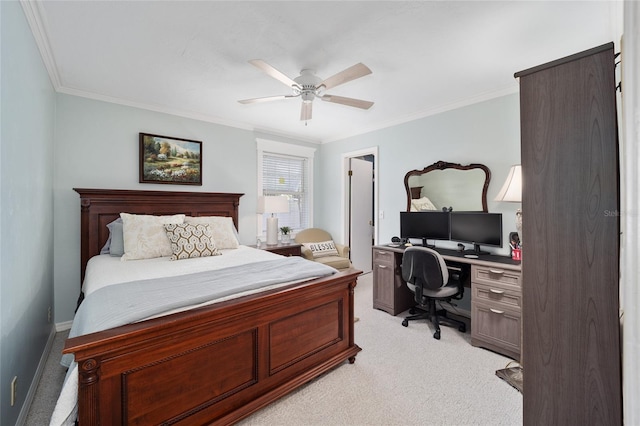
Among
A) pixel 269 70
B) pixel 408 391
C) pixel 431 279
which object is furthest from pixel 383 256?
pixel 269 70

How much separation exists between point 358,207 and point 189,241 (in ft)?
9.96

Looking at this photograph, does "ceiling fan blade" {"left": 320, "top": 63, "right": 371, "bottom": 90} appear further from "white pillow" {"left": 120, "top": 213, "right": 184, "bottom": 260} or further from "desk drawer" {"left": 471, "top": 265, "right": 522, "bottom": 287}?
"white pillow" {"left": 120, "top": 213, "right": 184, "bottom": 260}

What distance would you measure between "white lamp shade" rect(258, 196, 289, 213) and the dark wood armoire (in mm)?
3266

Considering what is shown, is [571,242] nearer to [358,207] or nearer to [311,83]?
[311,83]

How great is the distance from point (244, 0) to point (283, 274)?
1.79 metres

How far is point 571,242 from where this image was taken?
3.44 feet

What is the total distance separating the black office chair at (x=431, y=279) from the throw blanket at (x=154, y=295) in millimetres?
976

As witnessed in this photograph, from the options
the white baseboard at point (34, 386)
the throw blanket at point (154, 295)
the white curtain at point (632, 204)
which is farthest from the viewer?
the white baseboard at point (34, 386)

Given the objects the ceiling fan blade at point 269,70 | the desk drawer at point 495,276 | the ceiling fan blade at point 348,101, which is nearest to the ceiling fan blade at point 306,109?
the ceiling fan blade at point 348,101

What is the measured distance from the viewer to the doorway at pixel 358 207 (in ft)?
15.8

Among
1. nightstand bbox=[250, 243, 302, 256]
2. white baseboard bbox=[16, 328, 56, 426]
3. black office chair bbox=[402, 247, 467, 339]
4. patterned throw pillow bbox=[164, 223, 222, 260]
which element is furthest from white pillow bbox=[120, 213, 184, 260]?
black office chair bbox=[402, 247, 467, 339]

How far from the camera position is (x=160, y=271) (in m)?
2.20

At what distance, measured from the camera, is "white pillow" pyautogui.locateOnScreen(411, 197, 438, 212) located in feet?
11.6

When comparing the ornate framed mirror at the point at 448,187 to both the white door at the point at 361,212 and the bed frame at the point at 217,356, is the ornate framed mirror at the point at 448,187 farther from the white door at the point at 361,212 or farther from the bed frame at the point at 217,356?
the bed frame at the point at 217,356
